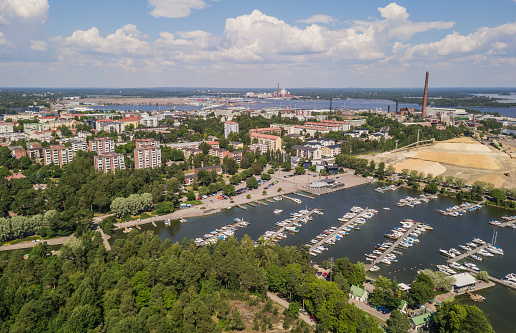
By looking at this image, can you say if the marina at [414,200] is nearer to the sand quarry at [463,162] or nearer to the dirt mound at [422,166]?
the sand quarry at [463,162]

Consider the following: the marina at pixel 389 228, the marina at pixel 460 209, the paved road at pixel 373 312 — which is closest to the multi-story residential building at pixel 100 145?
the marina at pixel 389 228

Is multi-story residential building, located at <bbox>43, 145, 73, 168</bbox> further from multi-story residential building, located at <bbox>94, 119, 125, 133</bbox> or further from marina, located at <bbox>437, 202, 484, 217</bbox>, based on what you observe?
marina, located at <bbox>437, 202, 484, 217</bbox>

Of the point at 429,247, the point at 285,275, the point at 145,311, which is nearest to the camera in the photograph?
the point at 145,311

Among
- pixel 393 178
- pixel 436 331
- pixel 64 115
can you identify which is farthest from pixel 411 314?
pixel 64 115

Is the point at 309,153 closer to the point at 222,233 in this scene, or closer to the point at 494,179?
the point at 494,179

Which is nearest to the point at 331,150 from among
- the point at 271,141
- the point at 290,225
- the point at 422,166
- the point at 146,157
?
the point at 271,141

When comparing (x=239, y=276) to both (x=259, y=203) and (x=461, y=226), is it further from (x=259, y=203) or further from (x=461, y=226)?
(x=461, y=226)
